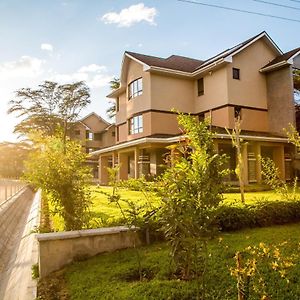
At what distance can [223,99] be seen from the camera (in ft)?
74.3

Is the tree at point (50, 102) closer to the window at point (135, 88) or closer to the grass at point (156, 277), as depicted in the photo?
the window at point (135, 88)

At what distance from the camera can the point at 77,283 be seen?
4785 mm

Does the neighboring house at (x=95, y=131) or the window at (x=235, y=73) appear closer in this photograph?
the window at (x=235, y=73)

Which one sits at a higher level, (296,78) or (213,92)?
(296,78)

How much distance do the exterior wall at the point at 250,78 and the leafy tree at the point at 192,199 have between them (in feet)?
61.6

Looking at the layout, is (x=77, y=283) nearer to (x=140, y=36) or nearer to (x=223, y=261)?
(x=223, y=261)

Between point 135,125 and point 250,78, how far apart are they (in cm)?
908

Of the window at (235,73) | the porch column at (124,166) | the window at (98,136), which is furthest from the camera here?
the window at (98,136)

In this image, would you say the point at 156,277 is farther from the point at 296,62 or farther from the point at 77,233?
the point at 296,62

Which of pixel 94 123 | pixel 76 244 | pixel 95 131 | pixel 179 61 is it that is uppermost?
pixel 179 61

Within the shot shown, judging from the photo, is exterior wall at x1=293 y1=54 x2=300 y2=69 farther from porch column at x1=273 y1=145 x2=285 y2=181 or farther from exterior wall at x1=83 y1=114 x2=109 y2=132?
exterior wall at x1=83 y1=114 x2=109 y2=132

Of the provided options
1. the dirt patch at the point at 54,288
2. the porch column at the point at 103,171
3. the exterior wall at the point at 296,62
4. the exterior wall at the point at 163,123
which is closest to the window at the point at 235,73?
the exterior wall at the point at 296,62

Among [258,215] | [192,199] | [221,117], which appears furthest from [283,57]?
[192,199]

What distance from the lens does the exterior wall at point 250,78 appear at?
22812 millimetres
